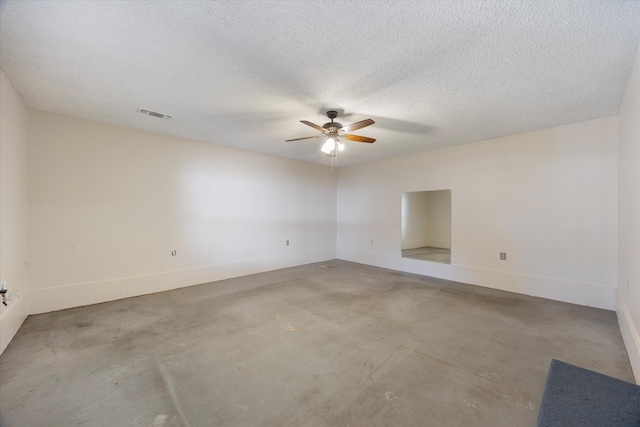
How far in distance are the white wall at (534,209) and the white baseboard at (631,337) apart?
80 centimetres

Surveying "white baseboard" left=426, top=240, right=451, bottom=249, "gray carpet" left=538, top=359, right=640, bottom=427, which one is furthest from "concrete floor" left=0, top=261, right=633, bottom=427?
"white baseboard" left=426, top=240, right=451, bottom=249

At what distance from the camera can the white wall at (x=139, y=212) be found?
11.0ft

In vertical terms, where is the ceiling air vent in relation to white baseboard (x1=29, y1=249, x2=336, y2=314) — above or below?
above

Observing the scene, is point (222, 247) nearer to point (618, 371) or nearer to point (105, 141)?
point (105, 141)

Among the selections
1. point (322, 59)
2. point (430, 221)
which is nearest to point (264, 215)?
point (322, 59)

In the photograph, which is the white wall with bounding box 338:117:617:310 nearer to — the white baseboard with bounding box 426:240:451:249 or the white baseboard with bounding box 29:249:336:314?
the white baseboard with bounding box 426:240:451:249

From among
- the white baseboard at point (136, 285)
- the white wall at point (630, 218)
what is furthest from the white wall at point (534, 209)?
the white baseboard at point (136, 285)

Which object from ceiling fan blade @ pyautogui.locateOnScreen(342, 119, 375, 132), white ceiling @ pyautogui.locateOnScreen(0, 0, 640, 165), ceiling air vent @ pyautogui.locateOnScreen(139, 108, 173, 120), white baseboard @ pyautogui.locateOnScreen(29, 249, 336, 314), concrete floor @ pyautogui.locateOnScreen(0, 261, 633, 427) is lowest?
concrete floor @ pyautogui.locateOnScreen(0, 261, 633, 427)

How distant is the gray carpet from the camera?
4.47ft

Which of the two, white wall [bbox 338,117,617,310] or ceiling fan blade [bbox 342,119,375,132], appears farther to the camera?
white wall [bbox 338,117,617,310]

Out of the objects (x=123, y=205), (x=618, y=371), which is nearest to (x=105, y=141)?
(x=123, y=205)

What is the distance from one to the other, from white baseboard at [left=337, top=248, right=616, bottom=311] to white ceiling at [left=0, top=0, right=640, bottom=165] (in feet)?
7.73

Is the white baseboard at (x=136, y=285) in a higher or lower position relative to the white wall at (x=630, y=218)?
lower

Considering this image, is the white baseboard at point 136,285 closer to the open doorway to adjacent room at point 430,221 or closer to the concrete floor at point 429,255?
the concrete floor at point 429,255
